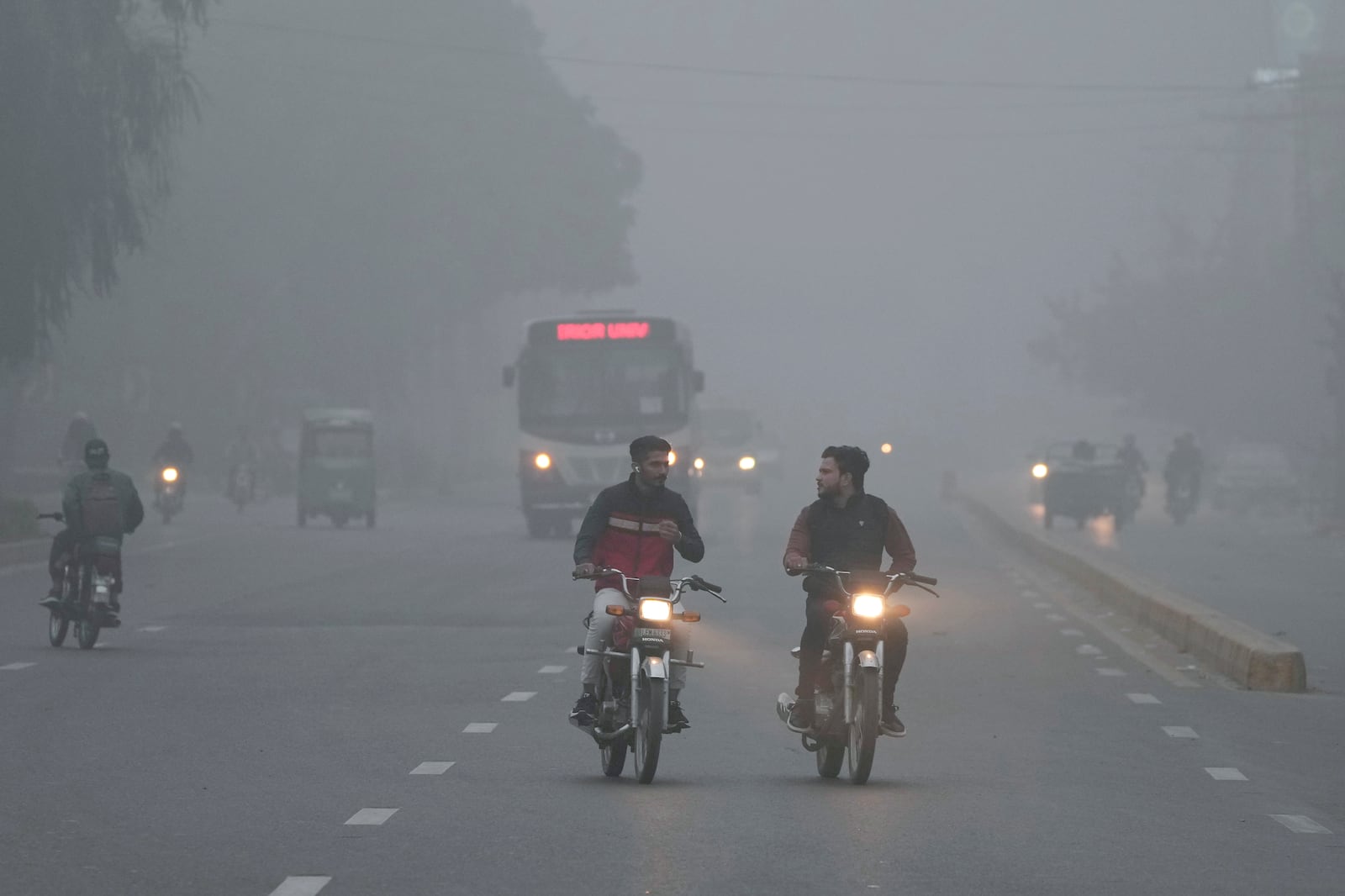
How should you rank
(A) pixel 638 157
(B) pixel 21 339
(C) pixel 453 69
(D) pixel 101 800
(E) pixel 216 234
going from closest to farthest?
(D) pixel 101 800, (B) pixel 21 339, (E) pixel 216 234, (C) pixel 453 69, (A) pixel 638 157

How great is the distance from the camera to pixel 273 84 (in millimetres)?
66812

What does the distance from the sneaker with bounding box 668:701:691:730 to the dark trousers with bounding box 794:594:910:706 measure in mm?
576

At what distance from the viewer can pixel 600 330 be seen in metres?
38.8

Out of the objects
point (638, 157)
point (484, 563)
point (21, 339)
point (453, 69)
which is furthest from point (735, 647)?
point (638, 157)

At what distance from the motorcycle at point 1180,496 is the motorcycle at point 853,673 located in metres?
37.7

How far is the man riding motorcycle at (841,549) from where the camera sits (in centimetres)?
1114

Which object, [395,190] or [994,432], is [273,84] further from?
[994,432]

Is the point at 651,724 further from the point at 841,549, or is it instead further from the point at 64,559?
the point at 64,559

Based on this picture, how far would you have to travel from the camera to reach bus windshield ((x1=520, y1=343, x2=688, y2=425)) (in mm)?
38438

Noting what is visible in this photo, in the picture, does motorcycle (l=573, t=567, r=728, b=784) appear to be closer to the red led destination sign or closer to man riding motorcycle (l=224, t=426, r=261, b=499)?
the red led destination sign

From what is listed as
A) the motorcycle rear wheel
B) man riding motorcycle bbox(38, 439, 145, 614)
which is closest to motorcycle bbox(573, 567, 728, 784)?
man riding motorcycle bbox(38, 439, 145, 614)

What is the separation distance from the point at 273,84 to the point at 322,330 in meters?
7.03

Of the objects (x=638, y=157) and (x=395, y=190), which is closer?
(x=395, y=190)

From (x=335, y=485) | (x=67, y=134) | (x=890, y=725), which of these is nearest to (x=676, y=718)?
(x=890, y=725)
